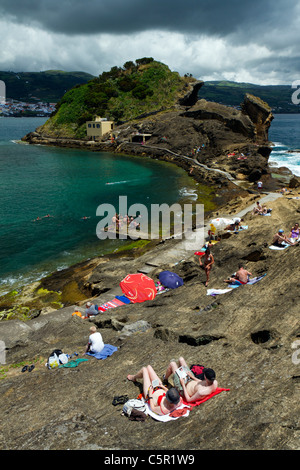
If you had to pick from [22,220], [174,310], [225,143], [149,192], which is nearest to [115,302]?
[174,310]

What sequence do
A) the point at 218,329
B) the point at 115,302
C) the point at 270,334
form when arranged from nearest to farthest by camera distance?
the point at 270,334, the point at 218,329, the point at 115,302

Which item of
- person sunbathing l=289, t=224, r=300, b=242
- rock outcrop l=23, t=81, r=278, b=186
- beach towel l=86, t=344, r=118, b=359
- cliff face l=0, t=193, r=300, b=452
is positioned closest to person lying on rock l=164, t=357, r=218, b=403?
cliff face l=0, t=193, r=300, b=452

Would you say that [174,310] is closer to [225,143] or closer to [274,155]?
[225,143]

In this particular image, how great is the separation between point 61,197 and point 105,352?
124 feet

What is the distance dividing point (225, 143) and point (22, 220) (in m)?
47.4

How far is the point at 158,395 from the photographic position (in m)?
6.49

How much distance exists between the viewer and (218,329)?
8.87 meters

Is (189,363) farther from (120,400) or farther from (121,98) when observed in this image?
(121,98)

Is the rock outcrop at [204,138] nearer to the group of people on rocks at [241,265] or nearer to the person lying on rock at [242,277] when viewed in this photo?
the group of people on rocks at [241,265]

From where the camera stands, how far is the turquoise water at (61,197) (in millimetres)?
25427

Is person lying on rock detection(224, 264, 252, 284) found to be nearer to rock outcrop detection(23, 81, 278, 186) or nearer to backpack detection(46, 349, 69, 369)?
backpack detection(46, 349, 69, 369)

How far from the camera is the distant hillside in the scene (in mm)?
94588

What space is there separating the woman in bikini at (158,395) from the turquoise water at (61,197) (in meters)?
16.7

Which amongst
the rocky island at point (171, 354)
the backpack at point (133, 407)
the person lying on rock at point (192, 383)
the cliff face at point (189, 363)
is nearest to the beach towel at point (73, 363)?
the rocky island at point (171, 354)
